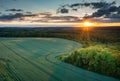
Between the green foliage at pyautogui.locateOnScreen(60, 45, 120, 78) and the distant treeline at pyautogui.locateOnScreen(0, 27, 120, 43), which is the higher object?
the green foliage at pyautogui.locateOnScreen(60, 45, 120, 78)

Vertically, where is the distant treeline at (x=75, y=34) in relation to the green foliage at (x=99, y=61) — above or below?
below

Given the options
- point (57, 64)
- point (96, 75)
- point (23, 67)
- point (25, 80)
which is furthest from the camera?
point (57, 64)

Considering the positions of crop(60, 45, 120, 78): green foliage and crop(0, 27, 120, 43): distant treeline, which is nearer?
crop(60, 45, 120, 78): green foliage

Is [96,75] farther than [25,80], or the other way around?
[96,75]

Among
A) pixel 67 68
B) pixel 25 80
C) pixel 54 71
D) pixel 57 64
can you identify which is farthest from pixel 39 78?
pixel 57 64

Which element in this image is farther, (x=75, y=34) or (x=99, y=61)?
(x=75, y=34)

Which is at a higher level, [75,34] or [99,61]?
[99,61]

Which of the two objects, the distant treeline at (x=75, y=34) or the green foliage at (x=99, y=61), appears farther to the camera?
the distant treeline at (x=75, y=34)

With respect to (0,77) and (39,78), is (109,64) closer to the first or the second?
(39,78)
